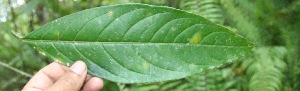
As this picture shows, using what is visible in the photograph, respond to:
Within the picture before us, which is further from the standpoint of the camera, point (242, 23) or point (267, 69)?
point (242, 23)

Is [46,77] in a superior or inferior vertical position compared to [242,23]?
inferior

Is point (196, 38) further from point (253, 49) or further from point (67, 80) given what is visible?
point (253, 49)

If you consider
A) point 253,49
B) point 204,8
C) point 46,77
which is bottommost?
point 46,77

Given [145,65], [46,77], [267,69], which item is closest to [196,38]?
[145,65]

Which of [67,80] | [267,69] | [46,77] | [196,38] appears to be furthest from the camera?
[267,69]

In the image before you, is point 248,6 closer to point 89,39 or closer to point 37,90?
point 37,90

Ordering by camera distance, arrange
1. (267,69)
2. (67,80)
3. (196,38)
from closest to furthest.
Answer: (196,38)
(67,80)
(267,69)

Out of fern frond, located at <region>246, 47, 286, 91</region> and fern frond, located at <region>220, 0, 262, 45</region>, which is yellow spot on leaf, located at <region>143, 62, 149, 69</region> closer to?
fern frond, located at <region>246, 47, 286, 91</region>

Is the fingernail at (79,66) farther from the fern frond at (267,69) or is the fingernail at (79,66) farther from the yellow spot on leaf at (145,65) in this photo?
the fern frond at (267,69)
